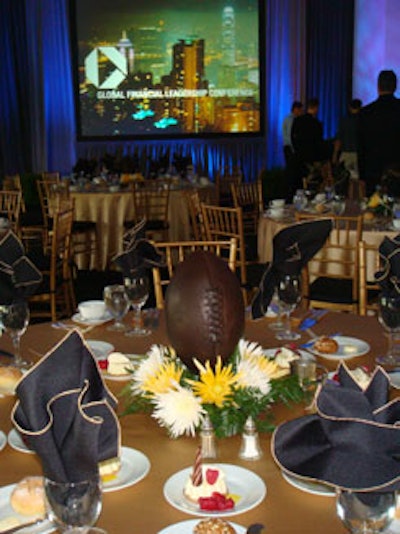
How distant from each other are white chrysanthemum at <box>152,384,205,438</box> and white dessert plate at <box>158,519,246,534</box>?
0.82ft

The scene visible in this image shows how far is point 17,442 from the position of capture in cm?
154

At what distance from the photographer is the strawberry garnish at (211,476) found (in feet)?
4.25

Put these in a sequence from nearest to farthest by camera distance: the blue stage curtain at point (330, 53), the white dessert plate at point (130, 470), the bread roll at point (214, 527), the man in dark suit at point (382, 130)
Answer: the bread roll at point (214, 527)
the white dessert plate at point (130, 470)
the man in dark suit at point (382, 130)
the blue stage curtain at point (330, 53)

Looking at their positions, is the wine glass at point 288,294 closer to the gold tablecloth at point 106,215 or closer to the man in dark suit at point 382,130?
the man in dark suit at point 382,130

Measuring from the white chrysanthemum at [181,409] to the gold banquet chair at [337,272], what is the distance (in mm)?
2415

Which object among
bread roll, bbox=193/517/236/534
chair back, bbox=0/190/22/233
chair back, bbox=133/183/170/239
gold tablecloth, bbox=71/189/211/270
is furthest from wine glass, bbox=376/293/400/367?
gold tablecloth, bbox=71/189/211/270

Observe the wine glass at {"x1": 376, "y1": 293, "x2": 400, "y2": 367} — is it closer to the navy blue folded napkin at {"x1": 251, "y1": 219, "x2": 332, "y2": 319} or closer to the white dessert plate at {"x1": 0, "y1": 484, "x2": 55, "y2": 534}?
the navy blue folded napkin at {"x1": 251, "y1": 219, "x2": 332, "y2": 319}

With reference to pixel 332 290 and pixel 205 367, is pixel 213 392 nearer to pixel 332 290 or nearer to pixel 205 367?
pixel 205 367

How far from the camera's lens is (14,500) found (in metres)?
1.25

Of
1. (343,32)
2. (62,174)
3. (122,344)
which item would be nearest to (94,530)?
(122,344)

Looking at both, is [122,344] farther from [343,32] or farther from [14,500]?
[343,32]

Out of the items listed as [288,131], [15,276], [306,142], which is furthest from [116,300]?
[288,131]

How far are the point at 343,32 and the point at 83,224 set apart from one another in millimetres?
6210

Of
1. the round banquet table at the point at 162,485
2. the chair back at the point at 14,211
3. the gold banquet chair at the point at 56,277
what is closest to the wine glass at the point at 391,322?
the round banquet table at the point at 162,485
